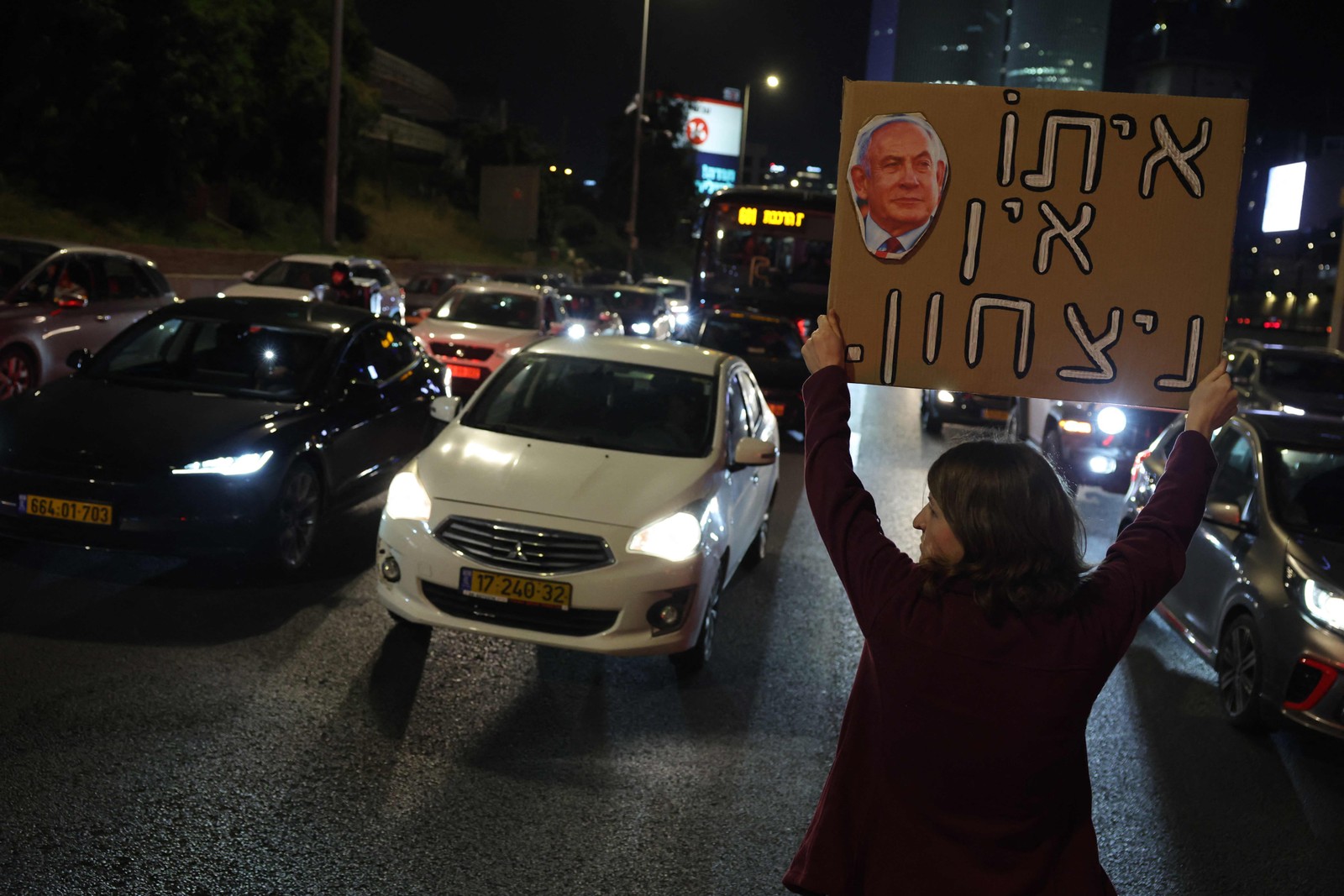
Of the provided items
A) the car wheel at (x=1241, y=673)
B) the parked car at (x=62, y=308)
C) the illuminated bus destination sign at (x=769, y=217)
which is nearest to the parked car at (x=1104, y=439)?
the car wheel at (x=1241, y=673)

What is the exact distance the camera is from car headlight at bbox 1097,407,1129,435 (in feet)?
43.4

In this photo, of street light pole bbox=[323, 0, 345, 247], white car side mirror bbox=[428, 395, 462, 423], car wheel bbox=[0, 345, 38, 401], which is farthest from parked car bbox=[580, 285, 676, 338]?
white car side mirror bbox=[428, 395, 462, 423]

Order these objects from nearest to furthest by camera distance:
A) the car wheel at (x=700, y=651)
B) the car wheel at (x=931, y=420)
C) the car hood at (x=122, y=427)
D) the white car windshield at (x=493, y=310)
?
the car wheel at (x=700, y=651)
the car hood at (x=122, y=427)
the white car windshield at (x=493, y=310)
the car wheel at (x=931, y=420)

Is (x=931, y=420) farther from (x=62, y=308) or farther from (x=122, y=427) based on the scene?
(x=122, y=427)

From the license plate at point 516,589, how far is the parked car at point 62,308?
287 inches

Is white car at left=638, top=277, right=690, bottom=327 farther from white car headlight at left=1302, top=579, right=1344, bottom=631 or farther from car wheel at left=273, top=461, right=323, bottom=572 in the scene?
white car headlight at left=1302, top=579, right=1344, bottom=631

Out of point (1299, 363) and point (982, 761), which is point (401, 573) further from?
point (1299, 363)

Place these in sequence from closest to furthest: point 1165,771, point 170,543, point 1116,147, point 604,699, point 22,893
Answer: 1. point 1116,147
2. point 22,893
3. point 1165,771
4. point 604,699
5. point 170,543

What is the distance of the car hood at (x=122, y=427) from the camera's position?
7055mm

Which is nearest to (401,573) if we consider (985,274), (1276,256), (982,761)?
(985,274)

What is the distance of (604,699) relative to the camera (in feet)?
20.0

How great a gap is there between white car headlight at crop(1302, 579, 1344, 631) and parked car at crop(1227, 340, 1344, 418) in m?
8.99

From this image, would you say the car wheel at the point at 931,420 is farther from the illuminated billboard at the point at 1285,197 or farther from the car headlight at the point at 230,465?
the car headlight at the point at 230,465

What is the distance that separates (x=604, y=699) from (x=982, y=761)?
4.03 meters
